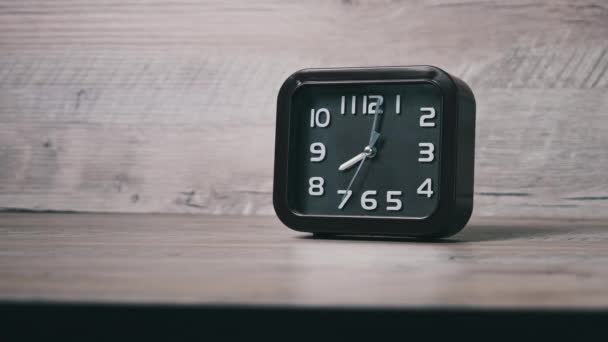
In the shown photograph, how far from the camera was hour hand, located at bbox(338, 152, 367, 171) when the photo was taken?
3.04 ft

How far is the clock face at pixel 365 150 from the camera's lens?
0.90 meters

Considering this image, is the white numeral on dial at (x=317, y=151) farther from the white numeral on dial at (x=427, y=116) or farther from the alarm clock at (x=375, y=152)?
the white numeral on dial at (x=427, y=116)

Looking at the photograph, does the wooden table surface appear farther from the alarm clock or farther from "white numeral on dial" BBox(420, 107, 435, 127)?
"white numeral on dial" BBox(420, 107, 435, 127)

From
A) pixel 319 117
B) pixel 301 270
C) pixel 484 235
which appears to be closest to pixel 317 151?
pixel 319 117

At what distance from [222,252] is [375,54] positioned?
3.06ft

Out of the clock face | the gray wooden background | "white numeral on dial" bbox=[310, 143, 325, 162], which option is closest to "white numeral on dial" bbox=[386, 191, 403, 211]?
the clock face

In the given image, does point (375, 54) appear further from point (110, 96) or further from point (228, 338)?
point (228, 338)

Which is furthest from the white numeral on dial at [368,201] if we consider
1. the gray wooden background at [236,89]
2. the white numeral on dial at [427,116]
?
the gray wooden background at [236,89]

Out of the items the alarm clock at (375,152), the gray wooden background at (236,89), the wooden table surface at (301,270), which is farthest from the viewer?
the gray wooden background at (236,89)

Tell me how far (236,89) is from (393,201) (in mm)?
713

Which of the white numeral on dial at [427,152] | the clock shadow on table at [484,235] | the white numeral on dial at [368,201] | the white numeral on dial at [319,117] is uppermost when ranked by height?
the white numeral on dial at [319,117]

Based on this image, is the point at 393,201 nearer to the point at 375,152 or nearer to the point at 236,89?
the point at 375,152

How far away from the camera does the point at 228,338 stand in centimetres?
33

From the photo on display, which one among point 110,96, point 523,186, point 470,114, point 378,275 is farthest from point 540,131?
point 378,275
